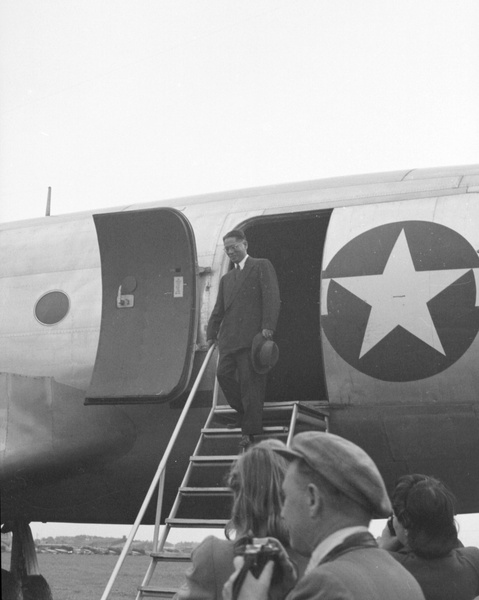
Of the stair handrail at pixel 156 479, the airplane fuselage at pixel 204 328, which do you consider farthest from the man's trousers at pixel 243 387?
the airplane fuselage at pixel 204 328

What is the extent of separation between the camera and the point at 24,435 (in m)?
7.83

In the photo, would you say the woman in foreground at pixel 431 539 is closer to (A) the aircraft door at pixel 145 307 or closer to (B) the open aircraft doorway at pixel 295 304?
(A) the aircraft door at pixel 145 307

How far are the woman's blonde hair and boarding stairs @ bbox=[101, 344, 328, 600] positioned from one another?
238 centimetres

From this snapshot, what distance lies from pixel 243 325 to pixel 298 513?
4896 millimetres

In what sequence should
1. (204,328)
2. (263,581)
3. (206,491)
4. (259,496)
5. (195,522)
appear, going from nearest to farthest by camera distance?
(263,581) → (259,496) → (195,522) → (206,491) → (204,328)

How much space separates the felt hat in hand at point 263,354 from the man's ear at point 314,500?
4.65 m

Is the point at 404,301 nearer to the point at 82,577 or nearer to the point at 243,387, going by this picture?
the point at 243,387

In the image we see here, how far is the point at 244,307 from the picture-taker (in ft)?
24.9

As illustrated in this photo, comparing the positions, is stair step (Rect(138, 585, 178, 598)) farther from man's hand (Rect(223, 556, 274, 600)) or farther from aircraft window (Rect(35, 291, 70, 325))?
man's hand (Rect(223, 556, 274, 600))

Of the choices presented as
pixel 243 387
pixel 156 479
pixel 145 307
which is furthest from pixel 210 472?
pixel 156 479

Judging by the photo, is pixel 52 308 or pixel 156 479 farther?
pixel 52 308

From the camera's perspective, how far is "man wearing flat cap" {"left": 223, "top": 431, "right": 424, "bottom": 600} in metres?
2.53

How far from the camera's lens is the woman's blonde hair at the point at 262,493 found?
127 inches

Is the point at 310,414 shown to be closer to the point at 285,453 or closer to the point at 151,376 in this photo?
the point at 151,376
